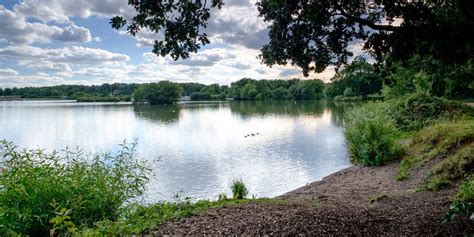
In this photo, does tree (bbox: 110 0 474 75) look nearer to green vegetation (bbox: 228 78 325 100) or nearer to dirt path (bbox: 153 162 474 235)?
dirt path (bbox: 153 162 474 235)

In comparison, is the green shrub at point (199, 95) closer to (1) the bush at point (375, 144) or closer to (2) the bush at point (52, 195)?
(1) the bush at point (375, 144)

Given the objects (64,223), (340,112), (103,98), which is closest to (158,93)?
(103,98)

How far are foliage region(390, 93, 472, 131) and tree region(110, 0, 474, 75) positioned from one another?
15216mm

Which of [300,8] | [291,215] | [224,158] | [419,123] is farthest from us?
[224,158]

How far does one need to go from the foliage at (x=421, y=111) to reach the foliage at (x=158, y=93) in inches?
4535

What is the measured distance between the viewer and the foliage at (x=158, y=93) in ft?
436

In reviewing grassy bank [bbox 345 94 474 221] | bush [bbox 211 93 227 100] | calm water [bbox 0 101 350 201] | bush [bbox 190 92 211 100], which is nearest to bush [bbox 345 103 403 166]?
grassy bank [bbox 345 94 474 221]

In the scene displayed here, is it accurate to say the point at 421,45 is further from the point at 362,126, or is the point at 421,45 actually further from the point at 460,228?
the point at 362,126

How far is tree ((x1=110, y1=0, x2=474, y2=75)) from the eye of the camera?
6.05 meters

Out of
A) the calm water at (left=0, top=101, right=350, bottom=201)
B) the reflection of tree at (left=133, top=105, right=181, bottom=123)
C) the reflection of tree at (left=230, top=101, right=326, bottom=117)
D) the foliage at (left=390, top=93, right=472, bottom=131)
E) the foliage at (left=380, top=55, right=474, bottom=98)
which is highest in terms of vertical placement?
the foliage at (left=380, top=55, right=474, bottom=98)

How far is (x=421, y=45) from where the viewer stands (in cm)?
649

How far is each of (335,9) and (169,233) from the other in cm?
473

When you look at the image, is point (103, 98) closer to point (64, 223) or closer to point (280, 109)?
point (280, 109)

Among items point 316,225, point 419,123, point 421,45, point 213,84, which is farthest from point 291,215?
point 213,84
